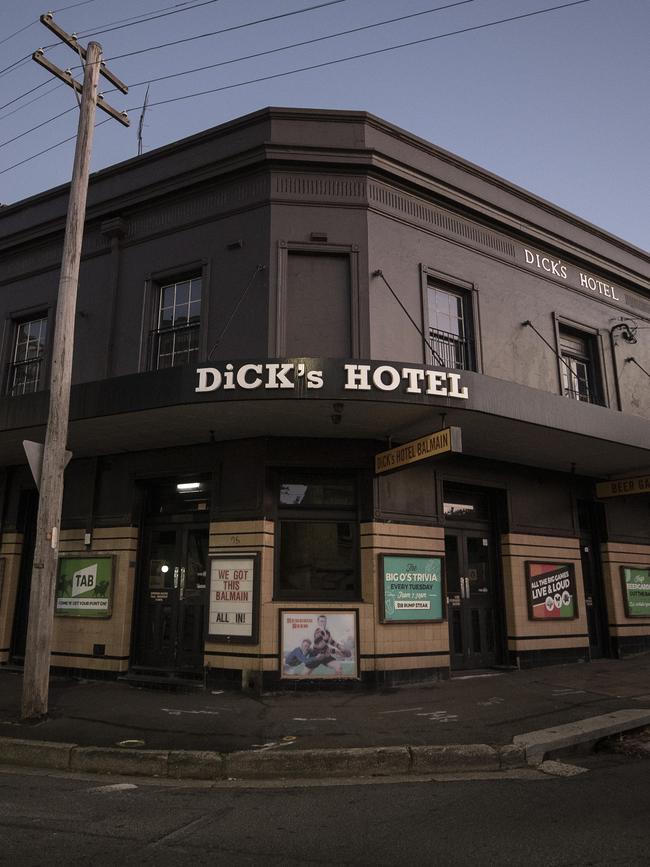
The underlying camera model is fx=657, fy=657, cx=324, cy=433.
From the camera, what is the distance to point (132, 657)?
10.8 meters

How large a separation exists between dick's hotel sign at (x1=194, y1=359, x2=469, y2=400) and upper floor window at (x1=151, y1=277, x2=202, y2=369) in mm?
2816

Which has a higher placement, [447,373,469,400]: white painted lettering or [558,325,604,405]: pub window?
[558,325,604,405]: pub window

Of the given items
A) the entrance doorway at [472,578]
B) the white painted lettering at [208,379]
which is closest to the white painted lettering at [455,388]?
the white painted lettering at [208,379]

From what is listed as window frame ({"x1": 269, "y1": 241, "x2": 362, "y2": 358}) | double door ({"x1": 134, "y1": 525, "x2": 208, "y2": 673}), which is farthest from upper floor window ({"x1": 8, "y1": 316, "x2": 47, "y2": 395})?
window frame ({"x1": 269, "y1": 241, "x2": 362, "y2": 358})

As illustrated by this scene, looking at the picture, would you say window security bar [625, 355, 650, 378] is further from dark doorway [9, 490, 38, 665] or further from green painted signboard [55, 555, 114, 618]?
dark doorway [9, 490, 38, 665]

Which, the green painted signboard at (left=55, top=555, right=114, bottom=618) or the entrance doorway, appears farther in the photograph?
the entrance doorway

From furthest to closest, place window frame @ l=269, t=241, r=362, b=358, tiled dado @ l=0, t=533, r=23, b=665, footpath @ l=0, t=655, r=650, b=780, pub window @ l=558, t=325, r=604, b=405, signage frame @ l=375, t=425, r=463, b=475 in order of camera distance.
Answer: pub window @ l=558, t=325, r=604, b=405 < tiled dado @ l=0, t=533, r=23, b=665 < window frame @ l=269, t=241, r=362, b=358 < signage frame @ l=375, t=425, r=463, b=475 < footpath @ l=0, t=655, r=650, b=780

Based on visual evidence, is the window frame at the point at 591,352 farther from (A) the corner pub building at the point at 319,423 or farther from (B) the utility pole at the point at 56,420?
(B) the utility pole at the point at 56,420

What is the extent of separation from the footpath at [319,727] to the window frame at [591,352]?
5.67 m

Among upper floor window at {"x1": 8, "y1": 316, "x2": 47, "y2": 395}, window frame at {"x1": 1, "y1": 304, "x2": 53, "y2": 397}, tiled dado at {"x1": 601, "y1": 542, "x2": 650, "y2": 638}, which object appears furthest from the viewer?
tiled dado at {"x1": 601, "y1": 542, "x2": 650, "y2": 638}

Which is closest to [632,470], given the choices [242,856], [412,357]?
[412,357]

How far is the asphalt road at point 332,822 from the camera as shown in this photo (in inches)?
162

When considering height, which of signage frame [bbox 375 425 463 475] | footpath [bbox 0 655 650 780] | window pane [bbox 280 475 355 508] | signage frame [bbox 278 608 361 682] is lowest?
footpath [bbox 0 655 650 780]

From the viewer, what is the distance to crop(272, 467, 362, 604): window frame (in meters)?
9.98
